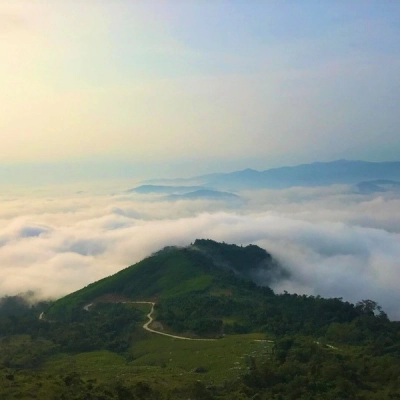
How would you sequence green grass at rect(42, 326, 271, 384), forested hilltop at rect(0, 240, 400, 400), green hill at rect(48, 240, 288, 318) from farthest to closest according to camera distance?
green hill at rect(48, 240, 288, 318)
green grass at rect(42, 326, 271, 384)
forested hilltop at rect(0, 240, 400, 400)

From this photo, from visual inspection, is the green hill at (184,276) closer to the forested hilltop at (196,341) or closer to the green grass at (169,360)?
the forested hilltop at (196,341)

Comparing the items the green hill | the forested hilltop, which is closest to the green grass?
the forested hilltop

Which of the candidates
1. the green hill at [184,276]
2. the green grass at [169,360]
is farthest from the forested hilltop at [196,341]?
the green hill at [184,276]

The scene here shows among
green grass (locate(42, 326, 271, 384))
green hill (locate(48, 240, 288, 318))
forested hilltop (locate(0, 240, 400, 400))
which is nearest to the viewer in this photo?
forested hilltop (locate(0, 240, 400, 400))

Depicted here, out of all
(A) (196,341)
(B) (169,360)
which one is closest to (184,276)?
(A) (196,341)

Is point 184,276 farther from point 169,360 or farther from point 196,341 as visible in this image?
point 169,360

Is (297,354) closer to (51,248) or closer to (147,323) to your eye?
(147,323)

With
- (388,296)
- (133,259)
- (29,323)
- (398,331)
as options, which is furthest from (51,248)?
(398,331)

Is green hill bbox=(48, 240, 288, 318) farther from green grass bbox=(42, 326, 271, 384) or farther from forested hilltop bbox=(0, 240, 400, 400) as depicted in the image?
green grass bbox=(42, 326, 271, 384)
